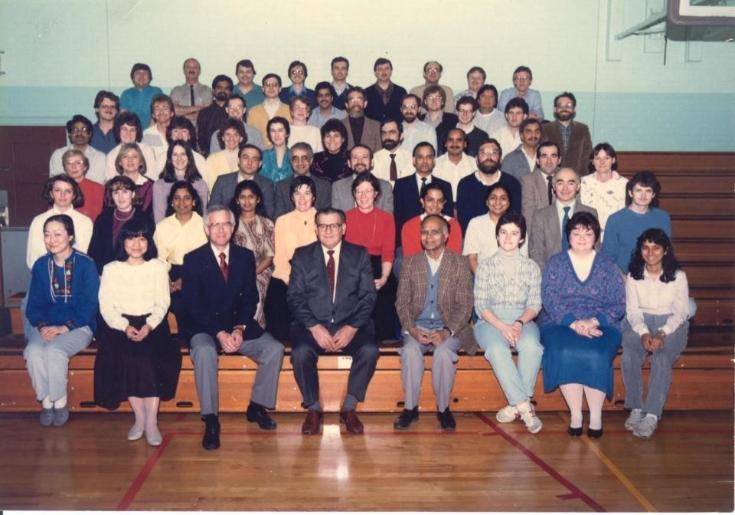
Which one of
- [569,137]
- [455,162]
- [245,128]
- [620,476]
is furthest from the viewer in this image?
[569,137]

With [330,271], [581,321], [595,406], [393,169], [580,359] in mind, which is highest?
[393,169]

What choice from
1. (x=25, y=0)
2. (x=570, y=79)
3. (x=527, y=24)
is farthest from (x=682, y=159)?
(x=25, y=0)

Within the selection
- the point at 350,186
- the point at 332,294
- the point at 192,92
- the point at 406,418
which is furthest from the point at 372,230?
the point at 192,92

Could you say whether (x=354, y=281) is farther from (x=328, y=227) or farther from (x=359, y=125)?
(x=359, y=125)

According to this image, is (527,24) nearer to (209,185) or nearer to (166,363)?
(209,185)

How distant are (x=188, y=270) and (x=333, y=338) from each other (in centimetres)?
103

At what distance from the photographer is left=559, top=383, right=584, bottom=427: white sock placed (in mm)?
4504

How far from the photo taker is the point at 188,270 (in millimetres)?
4637

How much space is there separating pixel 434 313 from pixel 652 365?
4.71ft

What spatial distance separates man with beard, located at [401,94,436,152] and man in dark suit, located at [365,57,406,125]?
0.70 meters

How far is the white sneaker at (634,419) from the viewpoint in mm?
4590

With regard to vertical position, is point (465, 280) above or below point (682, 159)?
below

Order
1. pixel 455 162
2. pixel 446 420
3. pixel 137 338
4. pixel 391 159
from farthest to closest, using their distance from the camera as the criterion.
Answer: pixel 391 159 < pixel 455 162 < pixel 446 420 < pixel 137 338

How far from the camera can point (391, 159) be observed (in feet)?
19.7
